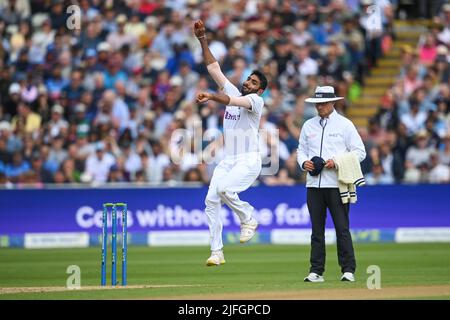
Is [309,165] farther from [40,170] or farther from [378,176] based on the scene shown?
[40,170]

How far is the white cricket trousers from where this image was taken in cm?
1413

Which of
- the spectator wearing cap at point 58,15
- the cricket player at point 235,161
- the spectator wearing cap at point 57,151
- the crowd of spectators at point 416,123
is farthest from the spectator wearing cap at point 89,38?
the cricket player at point 235,161

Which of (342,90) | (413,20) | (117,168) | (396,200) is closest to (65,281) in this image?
(117,168)

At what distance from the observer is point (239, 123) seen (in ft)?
46.8

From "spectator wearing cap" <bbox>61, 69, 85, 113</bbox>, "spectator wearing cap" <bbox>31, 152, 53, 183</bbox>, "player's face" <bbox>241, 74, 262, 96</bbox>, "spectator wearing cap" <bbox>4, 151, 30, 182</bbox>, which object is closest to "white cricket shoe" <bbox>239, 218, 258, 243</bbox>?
"player's face" <bbox>241, 74, 262, 96</bbox>

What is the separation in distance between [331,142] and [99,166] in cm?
1021

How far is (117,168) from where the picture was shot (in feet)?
76.5

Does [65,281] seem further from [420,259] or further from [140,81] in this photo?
[140,81]

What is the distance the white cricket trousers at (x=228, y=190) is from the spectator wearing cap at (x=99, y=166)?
918 cm

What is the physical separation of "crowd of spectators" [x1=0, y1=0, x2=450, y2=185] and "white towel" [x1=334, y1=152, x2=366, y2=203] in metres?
9.28

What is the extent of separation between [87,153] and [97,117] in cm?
129

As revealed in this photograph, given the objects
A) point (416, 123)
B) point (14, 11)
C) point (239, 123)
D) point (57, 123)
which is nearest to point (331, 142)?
point (239, 123)

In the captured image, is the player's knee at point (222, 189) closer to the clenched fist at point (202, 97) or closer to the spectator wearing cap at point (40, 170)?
the clenched fist at point (202, 97)

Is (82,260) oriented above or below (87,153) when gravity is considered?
below
